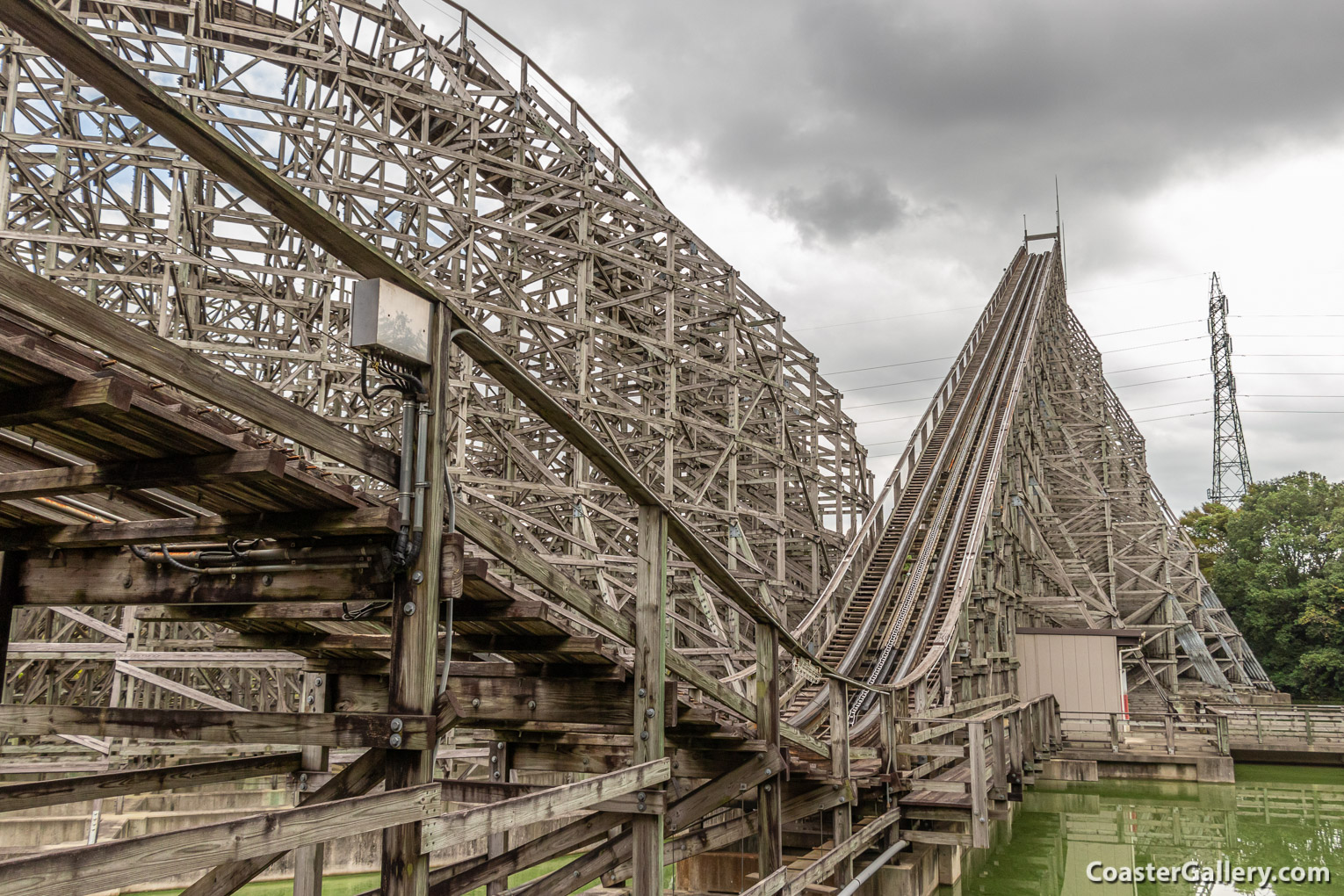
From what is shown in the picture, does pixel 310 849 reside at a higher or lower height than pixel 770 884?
higher

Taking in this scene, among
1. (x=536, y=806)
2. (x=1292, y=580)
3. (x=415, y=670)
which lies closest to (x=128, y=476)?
(x=415, y=670)

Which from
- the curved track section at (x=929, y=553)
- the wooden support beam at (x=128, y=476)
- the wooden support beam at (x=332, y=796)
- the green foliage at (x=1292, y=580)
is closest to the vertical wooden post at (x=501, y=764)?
the wooden support beam at (x=332, y=796)

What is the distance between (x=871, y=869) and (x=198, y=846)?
19.0 feet

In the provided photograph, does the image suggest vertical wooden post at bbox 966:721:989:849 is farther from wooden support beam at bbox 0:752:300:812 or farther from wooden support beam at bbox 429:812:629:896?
wooden support beam at bbox 0:752:300:812

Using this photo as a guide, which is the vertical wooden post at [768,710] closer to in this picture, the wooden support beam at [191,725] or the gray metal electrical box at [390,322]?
the wooden support beam at [191,725]

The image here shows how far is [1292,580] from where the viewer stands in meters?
31.1

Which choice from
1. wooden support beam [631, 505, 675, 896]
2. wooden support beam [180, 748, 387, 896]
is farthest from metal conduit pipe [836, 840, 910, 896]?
wooden support beam [180, 748, 387, 896]

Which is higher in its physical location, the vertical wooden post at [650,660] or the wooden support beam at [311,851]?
the vertical wooden post at [650,660]

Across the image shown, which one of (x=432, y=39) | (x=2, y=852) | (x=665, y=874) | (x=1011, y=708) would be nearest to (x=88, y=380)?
(x=2, y=852)

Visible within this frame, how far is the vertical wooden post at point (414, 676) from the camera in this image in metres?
3.08

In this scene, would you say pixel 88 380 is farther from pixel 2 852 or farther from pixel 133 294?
pixel 133 294

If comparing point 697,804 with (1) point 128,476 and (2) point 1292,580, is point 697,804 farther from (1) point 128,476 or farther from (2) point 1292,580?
(2) point 1292,580

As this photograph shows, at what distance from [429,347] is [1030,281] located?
28309 millimetres

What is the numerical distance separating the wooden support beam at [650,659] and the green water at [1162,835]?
5.82 metres
